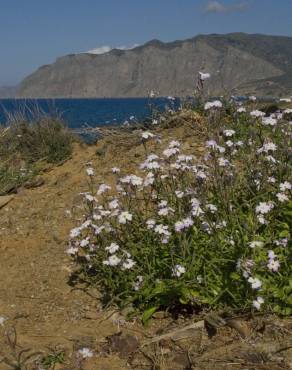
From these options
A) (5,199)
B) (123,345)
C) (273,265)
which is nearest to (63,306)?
(123,345)

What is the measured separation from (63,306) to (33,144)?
232 inches

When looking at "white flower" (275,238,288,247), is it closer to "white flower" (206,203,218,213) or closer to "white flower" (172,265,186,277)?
"white flower" (206,203,218,213)

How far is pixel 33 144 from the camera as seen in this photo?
1011cm

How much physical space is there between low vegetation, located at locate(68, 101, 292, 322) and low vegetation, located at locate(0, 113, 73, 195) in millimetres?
4036

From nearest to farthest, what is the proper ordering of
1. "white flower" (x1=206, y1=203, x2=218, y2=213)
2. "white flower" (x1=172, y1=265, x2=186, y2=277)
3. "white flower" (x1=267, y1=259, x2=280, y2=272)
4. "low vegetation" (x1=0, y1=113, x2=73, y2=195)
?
"white flower" (x1=267, y1=259, x2=280, y2=272)
"white flower" (x1=172, y1=265, x2=186, y2=277)
"white flower" (x1=206, y1=203, x2=218, y2=213)
"low vegetation" (x1=0, y1=113, x2=73, y2=195)

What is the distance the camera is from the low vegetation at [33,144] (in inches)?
365

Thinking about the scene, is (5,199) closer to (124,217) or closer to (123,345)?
(124,217)

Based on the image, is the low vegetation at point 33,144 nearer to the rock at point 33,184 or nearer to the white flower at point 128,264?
the rock at point 33,184

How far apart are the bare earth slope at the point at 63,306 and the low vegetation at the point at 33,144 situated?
141 centimetres

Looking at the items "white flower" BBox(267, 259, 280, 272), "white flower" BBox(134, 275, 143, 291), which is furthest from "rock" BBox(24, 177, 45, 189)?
"white flower" BBox(267, 259, 280, 272)

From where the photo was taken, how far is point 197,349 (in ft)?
12.1

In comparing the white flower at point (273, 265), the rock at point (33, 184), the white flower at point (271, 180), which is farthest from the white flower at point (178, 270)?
the rock at point (33, 184)

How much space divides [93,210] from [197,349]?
66.5 inches

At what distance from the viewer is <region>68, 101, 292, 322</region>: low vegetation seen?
12.6 ft
